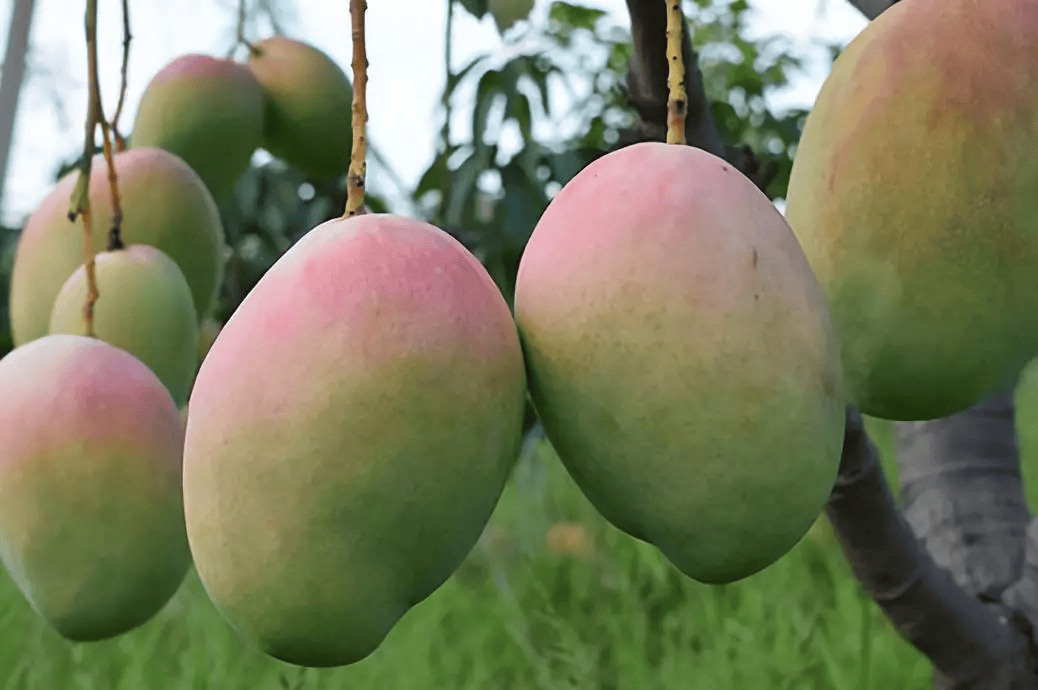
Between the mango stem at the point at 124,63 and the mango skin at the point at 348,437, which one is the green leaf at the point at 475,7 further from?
the mango skin at the point at 348,437

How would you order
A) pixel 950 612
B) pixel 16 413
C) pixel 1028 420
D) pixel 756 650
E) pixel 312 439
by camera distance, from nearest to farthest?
1. pixel 312 439
2. pixel 16 413
3. pixel 950 612
4. pixel 756 650
5. pixel 1028 420

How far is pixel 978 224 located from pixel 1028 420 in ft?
8.32

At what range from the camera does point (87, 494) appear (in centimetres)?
53

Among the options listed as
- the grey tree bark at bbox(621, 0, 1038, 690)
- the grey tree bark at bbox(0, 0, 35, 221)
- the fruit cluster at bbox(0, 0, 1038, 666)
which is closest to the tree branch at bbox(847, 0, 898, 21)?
the grey tree bark at bbox(621, 0, 1038, 690)

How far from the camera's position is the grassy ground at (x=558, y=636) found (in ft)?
4.72

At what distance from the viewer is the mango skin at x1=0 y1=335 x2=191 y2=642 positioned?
530mm

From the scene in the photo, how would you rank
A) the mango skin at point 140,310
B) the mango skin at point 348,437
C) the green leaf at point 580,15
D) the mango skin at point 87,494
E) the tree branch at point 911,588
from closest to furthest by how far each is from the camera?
the mango skin at point 348,437 → the mango skin at point 87,494 → the mango skin at point 140,310 → the tree branch at point 911,588 → the green leaf at point 580,15

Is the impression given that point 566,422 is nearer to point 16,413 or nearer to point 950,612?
point 16,413

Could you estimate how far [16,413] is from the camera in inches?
21.3

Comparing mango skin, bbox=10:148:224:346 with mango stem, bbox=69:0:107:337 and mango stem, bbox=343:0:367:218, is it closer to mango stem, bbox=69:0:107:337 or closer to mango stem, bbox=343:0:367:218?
mango stem, bbox=69:0:107:337

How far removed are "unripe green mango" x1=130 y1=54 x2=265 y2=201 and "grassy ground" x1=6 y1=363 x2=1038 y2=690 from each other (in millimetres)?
789

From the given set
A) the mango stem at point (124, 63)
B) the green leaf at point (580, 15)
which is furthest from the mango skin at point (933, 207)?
the green leaf at point (580, 15)

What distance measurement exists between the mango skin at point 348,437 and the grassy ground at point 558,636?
1108 millimetres

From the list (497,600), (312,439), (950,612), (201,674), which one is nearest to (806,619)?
(497,600)
